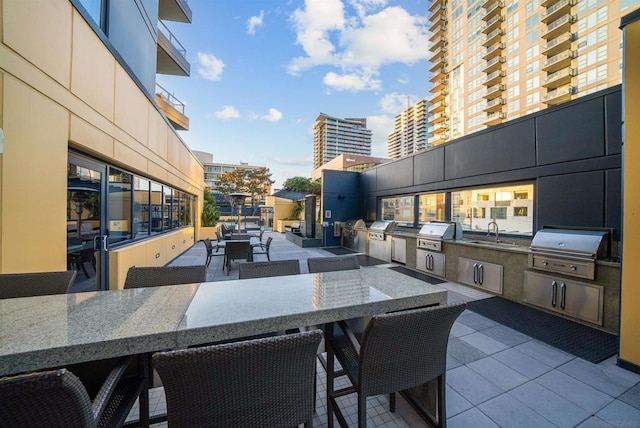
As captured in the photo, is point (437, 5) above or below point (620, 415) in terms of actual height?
above

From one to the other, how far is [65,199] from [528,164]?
661 cm

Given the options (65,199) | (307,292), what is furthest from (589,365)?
(65,199)

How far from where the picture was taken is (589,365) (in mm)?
2180

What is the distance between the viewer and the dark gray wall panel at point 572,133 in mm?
3377

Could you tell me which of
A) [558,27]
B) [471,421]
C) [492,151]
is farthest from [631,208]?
[558,27]

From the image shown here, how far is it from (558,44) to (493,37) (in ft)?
24.8

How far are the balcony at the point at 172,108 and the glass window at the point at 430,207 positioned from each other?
1022 cm

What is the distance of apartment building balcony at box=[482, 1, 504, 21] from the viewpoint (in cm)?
2570

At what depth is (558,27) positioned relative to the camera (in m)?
20.5

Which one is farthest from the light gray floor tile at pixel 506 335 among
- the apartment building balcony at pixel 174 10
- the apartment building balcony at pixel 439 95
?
the apartment building balcony at pixel 439 95

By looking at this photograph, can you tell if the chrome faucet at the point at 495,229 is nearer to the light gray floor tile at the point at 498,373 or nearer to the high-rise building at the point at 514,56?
the light gray floor tile at the point at 498,373

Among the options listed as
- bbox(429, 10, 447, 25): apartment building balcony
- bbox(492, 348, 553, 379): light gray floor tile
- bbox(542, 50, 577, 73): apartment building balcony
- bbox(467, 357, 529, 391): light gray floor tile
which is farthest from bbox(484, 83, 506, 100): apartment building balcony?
bbox(467, 357, 529, 391): light gray floor tile

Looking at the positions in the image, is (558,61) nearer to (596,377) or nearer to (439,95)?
(439,95)

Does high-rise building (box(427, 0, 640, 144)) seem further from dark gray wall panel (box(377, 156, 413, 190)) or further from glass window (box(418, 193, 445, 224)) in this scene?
glass window (box(418, 193, 445, 224))
